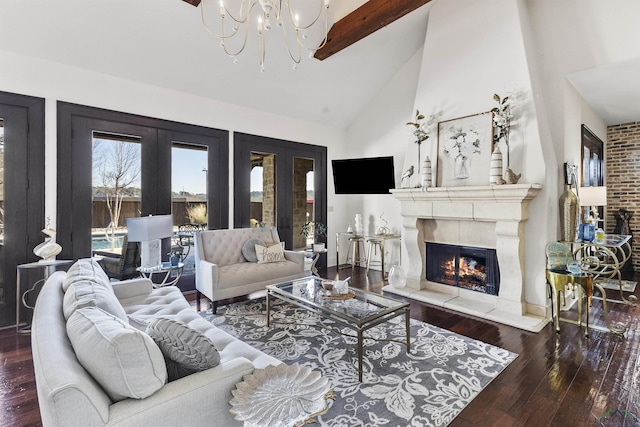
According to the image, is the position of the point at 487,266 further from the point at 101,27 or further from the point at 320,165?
the point at 101,27

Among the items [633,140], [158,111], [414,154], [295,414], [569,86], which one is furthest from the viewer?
[633,140]

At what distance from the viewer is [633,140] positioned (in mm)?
5531

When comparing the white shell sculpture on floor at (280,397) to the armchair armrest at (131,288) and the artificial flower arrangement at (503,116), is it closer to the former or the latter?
the armchair armrest at (131,288)

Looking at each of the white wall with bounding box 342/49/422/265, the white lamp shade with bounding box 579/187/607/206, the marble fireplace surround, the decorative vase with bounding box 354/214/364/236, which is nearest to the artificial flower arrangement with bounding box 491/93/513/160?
the marble fireplace surround

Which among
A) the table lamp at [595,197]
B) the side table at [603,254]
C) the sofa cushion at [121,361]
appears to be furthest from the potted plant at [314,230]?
the sofa cushion at [121,361]

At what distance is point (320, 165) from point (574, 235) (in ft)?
13.2

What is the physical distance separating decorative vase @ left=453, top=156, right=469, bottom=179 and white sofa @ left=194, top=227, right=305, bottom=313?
2.32 metres

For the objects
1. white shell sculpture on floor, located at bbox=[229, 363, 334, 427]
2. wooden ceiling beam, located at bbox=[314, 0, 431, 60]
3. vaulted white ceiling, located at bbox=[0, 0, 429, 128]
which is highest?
wooden ceiling beam, located at bbox=[314, 0, 431, 60]

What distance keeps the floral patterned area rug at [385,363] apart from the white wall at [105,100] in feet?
7.60

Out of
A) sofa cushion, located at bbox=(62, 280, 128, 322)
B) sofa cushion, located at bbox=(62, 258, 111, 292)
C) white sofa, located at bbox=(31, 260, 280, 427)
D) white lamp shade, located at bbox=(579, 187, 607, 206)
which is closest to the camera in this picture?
white sofa, located at bbox=(31, 260, 280, 427)

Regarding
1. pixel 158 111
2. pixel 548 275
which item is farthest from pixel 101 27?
pixel 548 275

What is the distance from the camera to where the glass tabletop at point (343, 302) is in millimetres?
2448

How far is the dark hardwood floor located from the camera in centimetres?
188

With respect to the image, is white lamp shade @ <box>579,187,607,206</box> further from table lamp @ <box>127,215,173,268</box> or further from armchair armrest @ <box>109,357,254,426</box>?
table lamp @ <box>127,215,173,268</box>
